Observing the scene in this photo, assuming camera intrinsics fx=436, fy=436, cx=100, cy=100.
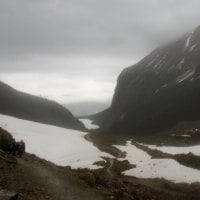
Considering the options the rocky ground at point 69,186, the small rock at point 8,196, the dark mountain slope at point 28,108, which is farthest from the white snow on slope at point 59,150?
the dark mountain slope at point 28,108

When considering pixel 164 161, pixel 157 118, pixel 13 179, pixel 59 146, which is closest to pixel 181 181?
pixel 164 161

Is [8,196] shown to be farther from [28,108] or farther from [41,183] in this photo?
[28,108]

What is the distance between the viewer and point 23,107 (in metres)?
164

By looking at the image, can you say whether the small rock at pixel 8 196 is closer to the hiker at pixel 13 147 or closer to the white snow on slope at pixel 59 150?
the hiker at pixel 13 147

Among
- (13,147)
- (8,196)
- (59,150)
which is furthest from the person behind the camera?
(59,150)

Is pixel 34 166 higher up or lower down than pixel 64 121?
lower down

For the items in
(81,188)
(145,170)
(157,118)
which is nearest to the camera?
(81,188)

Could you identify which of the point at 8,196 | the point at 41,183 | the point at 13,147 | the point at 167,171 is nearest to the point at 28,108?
the point at 167,171

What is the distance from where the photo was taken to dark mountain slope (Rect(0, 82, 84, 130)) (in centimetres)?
15462

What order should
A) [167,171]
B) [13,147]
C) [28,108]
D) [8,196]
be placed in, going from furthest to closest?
[28,108]
[167,171]
[13,147]
[8,196]

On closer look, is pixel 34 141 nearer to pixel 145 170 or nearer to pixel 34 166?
pixel 145 170

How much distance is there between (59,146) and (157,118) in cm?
12297

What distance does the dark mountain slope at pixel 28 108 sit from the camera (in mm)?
154625

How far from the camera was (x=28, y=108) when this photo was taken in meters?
168
